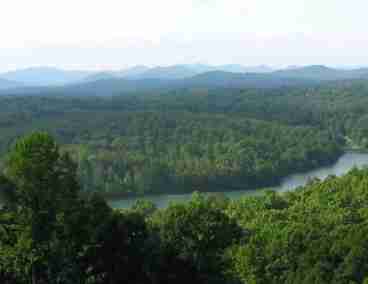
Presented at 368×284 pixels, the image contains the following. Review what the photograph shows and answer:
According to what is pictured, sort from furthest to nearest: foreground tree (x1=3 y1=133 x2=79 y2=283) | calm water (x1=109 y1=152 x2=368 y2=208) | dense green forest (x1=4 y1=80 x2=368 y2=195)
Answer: dense green forest (x1=4 y1=80 x2=368 y2=195) → calm water (x1=109 y1=152 x2=368 y2=208) → foreground tree (x1=3 y1=133 x2=79 y2=283)

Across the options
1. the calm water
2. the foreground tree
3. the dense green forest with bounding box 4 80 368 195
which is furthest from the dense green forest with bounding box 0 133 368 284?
the dense green forest with bounding box 4 80 368 195

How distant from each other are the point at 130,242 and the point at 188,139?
1222 inches

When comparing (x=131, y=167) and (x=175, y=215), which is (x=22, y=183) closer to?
(x=175, y=215)

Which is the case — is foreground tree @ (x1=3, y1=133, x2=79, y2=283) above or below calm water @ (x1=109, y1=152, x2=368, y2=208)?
above

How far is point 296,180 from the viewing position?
32062 mm

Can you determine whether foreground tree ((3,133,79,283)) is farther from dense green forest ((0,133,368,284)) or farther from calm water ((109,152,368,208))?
calm water ((109,152,368,208))

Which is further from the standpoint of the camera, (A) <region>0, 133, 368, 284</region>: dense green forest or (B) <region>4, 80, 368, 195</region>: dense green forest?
(B) <region>4, 80, 368, 195</region>: dense green forest

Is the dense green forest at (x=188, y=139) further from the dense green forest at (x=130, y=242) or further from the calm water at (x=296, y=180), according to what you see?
the dense green forest at (x=130, y=242)

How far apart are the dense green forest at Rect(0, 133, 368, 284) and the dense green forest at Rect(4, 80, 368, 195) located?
14963mm

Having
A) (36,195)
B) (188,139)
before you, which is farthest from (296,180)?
(36,195)

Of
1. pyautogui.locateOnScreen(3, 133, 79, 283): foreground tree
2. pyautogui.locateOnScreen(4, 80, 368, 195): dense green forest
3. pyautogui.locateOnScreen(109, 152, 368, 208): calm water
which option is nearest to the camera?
pyautogui.locateOnScreen(3, 133, 79, 283): foreground tree

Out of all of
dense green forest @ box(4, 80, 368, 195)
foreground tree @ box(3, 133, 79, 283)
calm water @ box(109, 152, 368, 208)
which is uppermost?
foreground tree @ box(3, 133, 79, 283)

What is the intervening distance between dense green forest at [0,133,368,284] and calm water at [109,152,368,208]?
14.6 m

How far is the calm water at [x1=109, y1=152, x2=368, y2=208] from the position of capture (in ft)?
89.9
